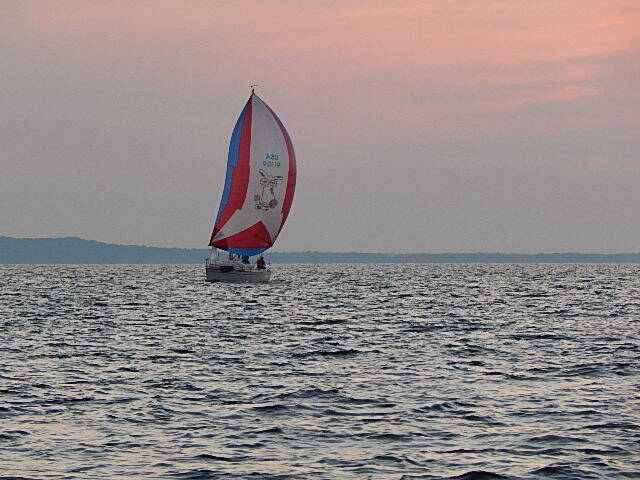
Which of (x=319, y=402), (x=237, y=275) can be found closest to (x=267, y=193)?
(x=237, y=275)

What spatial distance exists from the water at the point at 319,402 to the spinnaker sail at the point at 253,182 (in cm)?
3682

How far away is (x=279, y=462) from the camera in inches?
570

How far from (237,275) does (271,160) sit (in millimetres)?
9441

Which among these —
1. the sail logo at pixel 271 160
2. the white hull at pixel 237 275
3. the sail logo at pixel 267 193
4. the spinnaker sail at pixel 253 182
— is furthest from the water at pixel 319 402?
the sail logo at pixel 271 160

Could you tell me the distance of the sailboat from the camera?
2970 inches

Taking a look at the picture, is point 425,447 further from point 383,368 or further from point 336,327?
point 336,327

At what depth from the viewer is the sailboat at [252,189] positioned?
7544cm

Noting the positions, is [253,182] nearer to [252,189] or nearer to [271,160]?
[252,189]

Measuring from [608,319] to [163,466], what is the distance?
107ft

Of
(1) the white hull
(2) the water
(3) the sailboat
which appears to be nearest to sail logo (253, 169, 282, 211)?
(3) the sailboat

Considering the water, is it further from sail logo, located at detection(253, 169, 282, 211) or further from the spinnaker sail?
sail logo, located at detection(253, 169, 282, 211)

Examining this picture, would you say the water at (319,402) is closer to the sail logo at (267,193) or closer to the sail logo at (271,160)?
the sail logo at (267,193)

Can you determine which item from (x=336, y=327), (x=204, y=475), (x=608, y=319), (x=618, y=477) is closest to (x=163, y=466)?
(x=204, y=475)

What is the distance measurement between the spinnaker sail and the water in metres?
36.8
